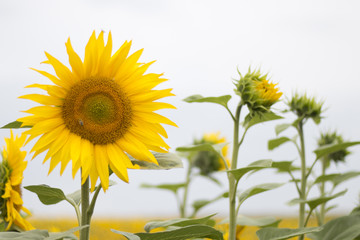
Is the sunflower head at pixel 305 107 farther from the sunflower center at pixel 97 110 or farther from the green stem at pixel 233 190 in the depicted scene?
the sunflower center at pixel 97 110

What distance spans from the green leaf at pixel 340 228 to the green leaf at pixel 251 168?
1.45ft

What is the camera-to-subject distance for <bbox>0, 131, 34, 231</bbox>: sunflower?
182 cm

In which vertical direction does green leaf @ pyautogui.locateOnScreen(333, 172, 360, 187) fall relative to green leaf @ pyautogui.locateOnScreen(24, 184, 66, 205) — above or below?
below

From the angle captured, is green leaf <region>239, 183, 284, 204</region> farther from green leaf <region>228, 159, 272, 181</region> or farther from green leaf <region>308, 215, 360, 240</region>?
green leaf <region>308, 215, 360, 240</region>

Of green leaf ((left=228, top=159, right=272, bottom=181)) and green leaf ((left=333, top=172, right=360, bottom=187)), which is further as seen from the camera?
green leaf ((left=333, top=172, right=360, bottom=187))

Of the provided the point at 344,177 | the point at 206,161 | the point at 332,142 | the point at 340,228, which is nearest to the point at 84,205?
the point at 340,228

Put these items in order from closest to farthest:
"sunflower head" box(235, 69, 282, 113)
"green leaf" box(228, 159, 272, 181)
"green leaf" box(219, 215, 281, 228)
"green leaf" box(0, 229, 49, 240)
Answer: "green leaf" box(0, 229, 49, 240), "green leaf" box(228, 159, 272, 181), "sunflower head" box(235, 69, 282, 113), "green leaf" box(219, 215, 281, 228)

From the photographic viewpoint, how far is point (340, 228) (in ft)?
6.23

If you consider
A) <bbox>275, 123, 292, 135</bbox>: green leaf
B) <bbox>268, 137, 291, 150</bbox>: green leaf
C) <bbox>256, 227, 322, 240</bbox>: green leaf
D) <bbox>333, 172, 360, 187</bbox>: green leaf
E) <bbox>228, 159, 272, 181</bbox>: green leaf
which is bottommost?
<bbox>256, 227, 322, 240</bbox>: green leaf

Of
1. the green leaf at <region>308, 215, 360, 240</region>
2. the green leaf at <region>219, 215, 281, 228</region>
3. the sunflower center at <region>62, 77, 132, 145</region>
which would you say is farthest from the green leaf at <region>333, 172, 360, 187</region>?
the sunflower center at <region>62, 77, 132, 145</region>

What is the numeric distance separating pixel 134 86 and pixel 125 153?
0.71 ft

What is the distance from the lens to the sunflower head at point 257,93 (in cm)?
179

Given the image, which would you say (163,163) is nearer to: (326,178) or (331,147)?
(331,147)

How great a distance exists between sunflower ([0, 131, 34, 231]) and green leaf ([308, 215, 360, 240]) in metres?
1.15
